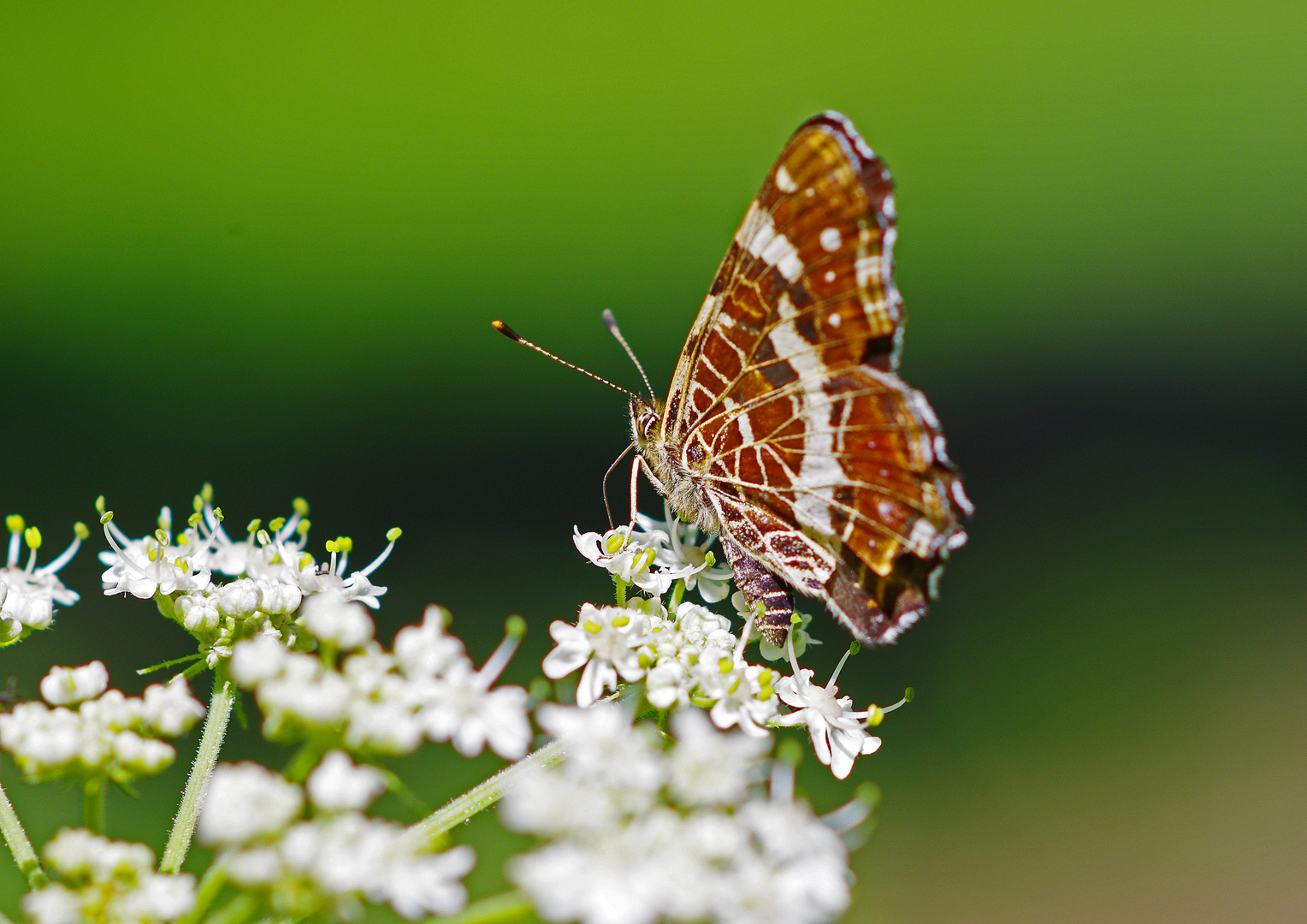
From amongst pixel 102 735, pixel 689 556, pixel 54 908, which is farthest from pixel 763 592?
pixel 54 908

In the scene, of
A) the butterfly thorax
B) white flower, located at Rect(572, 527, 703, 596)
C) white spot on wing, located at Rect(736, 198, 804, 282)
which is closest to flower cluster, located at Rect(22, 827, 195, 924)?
white flower, located at Rect(572, 527, 703, 596)

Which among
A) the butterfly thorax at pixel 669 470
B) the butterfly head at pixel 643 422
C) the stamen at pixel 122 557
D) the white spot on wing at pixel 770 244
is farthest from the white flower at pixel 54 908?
the white spot on wing at pixel 770 244

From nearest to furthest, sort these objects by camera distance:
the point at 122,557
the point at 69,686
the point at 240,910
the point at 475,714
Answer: the point at 240,910, the point at 475,714, the point at 69,686, the point at 122,557

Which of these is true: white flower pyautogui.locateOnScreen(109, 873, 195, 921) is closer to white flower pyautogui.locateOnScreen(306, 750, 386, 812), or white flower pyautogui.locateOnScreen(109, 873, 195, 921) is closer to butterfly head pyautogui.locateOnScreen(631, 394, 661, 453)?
white flower pyautogui.locateOnScreen(306, 750, 386, 812)

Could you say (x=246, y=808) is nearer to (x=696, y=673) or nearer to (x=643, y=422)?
(x=696, y=673)

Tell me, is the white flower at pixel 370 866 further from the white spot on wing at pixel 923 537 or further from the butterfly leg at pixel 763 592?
the white spot on wing at pixel 923 537

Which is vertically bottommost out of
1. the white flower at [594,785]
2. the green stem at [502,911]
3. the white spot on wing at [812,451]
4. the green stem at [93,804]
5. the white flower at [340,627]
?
the green stem at [502,911]

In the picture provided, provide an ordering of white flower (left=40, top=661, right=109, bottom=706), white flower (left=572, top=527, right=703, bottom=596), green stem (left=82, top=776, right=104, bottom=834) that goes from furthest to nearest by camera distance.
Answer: white flower (left=572, top=527, right=703, bottom=596), white flower (left=40, top=661, right=109, bottom=706), green stem (left=82, top=776, right=104, bottom=834)
